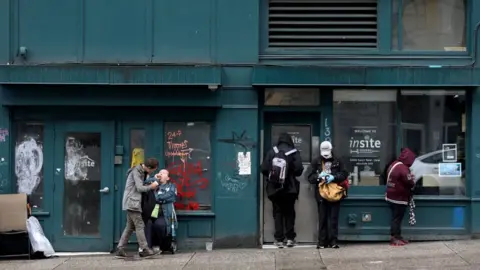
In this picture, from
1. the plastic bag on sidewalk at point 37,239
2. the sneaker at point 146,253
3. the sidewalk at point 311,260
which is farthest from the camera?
the plastic bag on sidewalk at point 37,239

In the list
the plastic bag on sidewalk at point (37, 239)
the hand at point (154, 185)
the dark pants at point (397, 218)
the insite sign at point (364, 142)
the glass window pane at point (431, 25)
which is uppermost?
the glass window pane at point (431, 25)

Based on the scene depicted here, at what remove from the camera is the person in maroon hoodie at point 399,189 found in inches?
378

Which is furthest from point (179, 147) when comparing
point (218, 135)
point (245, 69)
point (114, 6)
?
point (114, 6)

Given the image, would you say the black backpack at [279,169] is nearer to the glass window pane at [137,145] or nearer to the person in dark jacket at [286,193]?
the person in dark jacket at [286,193]

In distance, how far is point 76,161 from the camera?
33.9ft

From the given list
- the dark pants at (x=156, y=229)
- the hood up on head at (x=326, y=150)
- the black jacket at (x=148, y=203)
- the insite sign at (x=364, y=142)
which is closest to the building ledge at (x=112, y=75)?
the black jacket at (x=148, y=203)

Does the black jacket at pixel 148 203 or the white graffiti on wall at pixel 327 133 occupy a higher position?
the white graffiti on wall at pixel 327 133

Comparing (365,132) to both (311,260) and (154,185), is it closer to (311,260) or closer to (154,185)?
(311,260)

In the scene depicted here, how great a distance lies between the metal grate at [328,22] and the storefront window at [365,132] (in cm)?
86

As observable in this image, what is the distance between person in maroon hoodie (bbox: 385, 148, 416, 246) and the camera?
960 centimetres

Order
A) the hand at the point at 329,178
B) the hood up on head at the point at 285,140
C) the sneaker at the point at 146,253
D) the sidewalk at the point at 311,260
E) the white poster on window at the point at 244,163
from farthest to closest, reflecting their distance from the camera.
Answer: the white poster on window at the point at 244,163, the hood up on head at the point at 285,140, the hand at the point at 329,178, the sneaker at the point at 146,253, the sidewalk at the point at 311,260

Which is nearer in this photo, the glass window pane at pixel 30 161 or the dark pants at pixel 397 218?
the dark pants at pixel 397 218

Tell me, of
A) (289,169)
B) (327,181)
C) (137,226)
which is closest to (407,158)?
(327,181)

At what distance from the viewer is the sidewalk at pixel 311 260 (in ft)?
28.1
